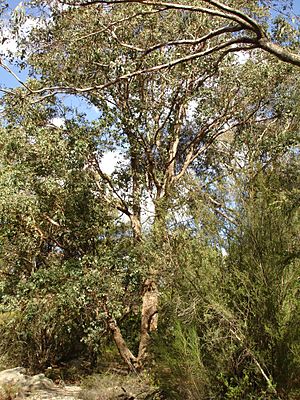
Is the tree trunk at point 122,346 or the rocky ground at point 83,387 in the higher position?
the tree trunk at point 122,346

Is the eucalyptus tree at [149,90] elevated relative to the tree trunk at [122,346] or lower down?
elevated

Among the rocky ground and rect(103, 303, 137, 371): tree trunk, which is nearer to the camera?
the rocky ground

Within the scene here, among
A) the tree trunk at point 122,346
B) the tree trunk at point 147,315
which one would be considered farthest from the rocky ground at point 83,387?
the tree trunk at point 147,315

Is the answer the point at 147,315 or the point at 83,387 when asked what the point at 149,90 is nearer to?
the point at 147,315

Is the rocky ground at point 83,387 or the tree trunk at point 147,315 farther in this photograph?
the tree trunk at point 147,315

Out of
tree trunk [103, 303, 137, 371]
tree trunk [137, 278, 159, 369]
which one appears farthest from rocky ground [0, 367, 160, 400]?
tree trunk [137, 278, 159, 369]

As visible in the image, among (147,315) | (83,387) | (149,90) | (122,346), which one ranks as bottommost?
(83,387)

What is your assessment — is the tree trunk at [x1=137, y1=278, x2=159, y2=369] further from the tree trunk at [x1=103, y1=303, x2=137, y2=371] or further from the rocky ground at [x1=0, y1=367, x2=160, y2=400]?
the rocky ground at [x1=0, y1=367, x2=160, y2=400]

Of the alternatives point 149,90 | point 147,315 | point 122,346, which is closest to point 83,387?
point 122,346

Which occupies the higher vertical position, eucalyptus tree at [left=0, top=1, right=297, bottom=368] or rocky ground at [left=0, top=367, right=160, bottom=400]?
eucalyptus tree at [left=0, top=1, right=297, bottom=368]

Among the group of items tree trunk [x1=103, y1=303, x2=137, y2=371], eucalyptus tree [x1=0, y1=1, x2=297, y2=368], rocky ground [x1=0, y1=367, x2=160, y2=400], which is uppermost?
eucalyptus tree [x1=0, y1=1, x2=297, y2=368]

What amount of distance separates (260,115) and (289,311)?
885 cm

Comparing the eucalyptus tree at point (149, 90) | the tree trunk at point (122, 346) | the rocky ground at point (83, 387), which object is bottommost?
the rocky ground at point (83, 387)

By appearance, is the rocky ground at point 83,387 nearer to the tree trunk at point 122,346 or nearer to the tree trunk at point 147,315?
the tree trunk at point 122,346
